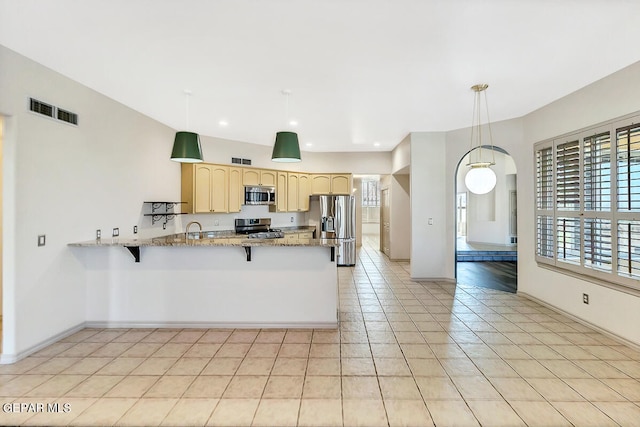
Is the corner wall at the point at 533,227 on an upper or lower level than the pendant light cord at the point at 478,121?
lower

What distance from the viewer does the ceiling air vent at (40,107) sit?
2.93 m

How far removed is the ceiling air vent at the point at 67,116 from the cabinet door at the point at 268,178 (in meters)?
3.45

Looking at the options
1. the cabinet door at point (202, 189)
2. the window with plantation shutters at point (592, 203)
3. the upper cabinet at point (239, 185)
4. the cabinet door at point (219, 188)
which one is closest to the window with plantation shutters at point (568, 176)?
the window with plantation shutters at point (592, 203)

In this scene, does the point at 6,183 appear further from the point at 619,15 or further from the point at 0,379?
the point at 619,15

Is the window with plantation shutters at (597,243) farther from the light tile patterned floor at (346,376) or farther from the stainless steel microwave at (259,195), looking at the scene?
the stainless steel microwave at (259,195)

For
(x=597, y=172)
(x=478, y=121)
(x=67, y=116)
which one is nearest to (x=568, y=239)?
(x=597, y=172)

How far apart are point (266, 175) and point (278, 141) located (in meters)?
3.07

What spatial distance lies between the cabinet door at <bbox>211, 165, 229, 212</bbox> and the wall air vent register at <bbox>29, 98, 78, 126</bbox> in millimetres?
2511

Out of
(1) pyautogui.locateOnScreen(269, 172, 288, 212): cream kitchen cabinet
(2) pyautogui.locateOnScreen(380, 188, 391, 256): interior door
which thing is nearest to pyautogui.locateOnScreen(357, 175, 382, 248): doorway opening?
(2) pyautogui.locateOnScreen(380, 188, 391, 256): interior door

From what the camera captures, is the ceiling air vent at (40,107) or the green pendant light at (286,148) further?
the green pendant light at (286,148)

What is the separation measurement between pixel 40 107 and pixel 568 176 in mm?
5796

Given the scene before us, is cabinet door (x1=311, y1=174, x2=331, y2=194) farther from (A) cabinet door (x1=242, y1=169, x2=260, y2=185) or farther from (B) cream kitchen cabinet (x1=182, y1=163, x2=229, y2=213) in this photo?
(B) cream kitchen cabinet (x1=182, y1=163, x2=229, y2=213)

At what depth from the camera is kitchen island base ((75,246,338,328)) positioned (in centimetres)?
361

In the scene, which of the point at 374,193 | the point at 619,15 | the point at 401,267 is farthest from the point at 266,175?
the point at 374,193
